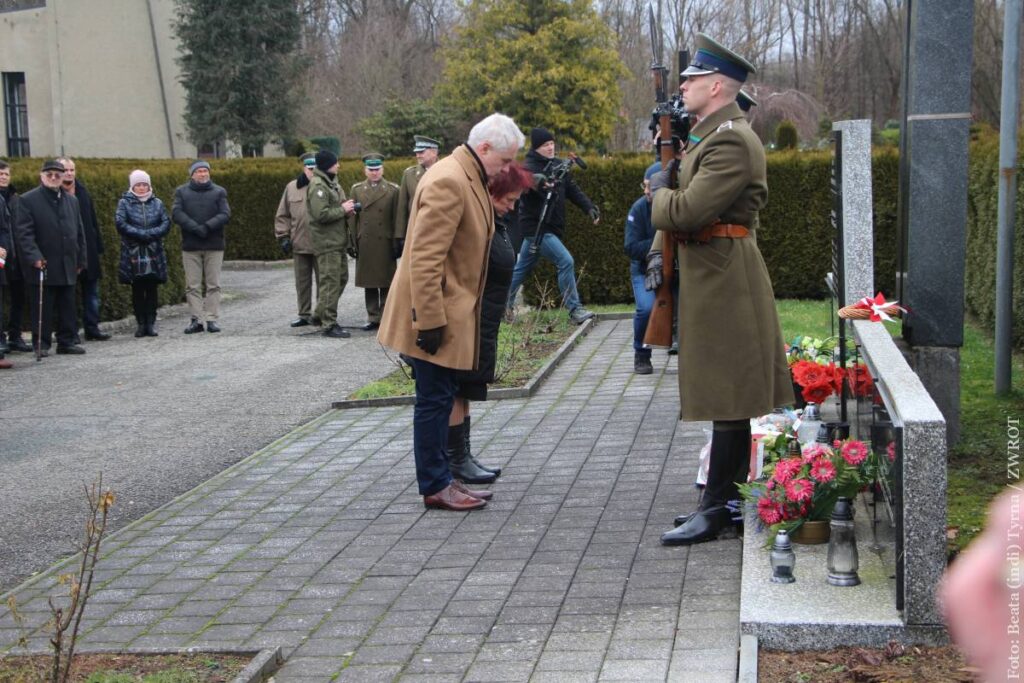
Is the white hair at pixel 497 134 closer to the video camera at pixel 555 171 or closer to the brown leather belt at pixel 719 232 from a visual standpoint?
the brown leather belt at pixel 719 232

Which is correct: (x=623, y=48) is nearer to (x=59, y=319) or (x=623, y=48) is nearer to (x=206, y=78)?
(x=206, y=78)

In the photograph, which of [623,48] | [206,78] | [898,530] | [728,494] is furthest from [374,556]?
[623,48]

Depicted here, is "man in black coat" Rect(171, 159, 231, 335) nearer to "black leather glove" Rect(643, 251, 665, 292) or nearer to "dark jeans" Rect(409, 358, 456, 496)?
"dark jeans" Rect(409, 358, 456, 496)

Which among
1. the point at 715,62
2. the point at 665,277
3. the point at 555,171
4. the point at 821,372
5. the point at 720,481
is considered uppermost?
the point at 715,62

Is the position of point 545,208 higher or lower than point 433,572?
higher

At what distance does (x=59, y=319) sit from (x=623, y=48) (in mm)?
39161

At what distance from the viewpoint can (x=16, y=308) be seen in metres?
14.5

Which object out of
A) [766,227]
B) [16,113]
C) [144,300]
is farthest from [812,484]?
[16,113]

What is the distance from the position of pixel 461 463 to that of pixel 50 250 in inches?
328

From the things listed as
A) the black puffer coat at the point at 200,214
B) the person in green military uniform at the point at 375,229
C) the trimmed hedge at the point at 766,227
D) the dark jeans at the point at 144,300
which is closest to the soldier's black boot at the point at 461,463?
the person in green military uniform at the point at 375,229

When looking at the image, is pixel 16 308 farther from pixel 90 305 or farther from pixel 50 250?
pixel 90 305

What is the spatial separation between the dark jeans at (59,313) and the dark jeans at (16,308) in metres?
0.28

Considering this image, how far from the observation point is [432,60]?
174 ft

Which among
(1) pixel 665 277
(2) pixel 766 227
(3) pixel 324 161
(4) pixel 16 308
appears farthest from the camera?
(2) pixel 766 227
